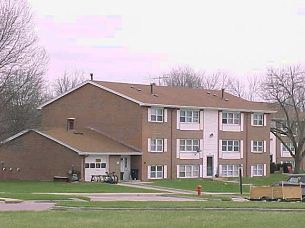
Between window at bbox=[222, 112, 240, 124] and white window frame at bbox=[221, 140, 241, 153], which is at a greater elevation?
window at bbox=[222, 112, 240, 124]

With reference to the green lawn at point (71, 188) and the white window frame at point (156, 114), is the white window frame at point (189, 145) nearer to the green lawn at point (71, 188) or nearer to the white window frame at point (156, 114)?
the white window frame at point (156, 114)

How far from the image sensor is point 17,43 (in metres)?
57.3

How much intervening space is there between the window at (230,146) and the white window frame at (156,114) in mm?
9361

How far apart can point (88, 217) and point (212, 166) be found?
2045 inches

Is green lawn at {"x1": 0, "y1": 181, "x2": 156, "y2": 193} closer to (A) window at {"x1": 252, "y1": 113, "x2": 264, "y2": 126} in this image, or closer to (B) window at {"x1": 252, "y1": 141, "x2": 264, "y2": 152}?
(B) window at {"x1": 252, "y1": 141, "x2": 264, "y2": 152}

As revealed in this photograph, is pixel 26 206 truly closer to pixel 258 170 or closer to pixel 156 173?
pixel 156 173

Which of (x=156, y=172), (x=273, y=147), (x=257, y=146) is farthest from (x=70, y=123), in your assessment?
(x=273, y=147)

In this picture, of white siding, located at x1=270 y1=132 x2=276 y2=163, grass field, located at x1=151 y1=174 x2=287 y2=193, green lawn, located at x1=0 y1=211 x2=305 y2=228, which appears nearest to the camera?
green lawn, located at x1=0 y1=211 x2=305 y2=228

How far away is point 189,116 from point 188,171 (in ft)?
17.5

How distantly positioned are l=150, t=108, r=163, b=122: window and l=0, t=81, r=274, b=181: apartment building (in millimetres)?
93

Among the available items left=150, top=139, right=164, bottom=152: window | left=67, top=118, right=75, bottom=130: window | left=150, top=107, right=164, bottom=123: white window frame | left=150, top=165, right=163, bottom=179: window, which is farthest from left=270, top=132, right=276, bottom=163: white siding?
left=67, top=118, right=75, bottom=130: window

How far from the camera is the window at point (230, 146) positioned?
3007 inches

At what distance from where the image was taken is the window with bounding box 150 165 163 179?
68.4m

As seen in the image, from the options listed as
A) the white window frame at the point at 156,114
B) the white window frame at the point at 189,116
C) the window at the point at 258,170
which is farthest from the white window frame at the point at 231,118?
the white window frame at the point at 156,114
